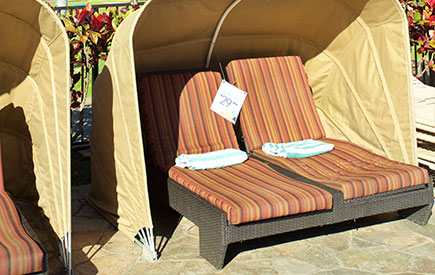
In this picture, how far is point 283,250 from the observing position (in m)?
5.06

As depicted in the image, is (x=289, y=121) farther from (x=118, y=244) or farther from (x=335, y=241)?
(x=118, y=244)

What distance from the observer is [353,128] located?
21.7 feet

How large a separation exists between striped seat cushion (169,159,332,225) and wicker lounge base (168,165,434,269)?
61 millimetres

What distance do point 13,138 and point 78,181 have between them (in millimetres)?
1311

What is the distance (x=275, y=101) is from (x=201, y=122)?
2.96 feet

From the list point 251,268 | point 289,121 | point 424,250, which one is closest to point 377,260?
point 424,250

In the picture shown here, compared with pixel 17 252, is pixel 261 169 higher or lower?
lower

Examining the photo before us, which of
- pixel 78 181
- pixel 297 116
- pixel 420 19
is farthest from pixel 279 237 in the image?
pixel 420 19

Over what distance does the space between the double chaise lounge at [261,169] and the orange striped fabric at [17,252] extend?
1330mm

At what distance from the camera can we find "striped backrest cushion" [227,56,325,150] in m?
6.43

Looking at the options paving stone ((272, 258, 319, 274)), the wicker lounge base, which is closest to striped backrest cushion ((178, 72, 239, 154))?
the wicker lounge base

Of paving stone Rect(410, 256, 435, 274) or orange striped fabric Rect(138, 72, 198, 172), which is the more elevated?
orange striped fabric Rect(138, 72, 198, 172)

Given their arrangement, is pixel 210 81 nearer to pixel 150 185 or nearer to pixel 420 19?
pixel 150 185

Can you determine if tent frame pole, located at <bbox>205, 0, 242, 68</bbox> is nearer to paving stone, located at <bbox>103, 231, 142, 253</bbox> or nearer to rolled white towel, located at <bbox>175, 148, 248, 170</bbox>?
rolled white towel, located at <bbox>175, 148, 248, 170</bbox>
